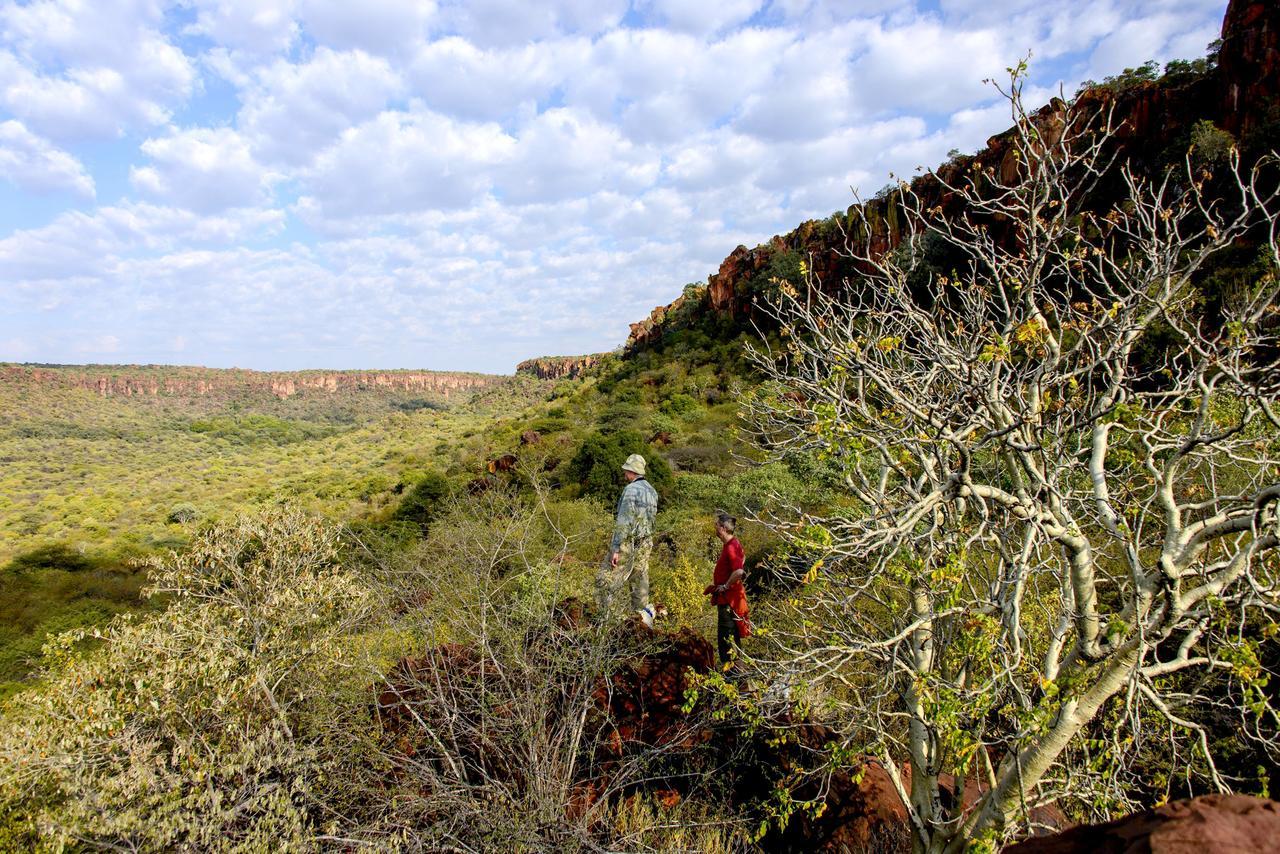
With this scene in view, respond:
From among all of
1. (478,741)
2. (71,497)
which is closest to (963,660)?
(478,741)

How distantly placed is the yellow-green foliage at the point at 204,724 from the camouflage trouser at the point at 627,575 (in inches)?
71.1

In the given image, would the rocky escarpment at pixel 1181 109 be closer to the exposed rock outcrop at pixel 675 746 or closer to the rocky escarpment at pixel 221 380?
the exposed rock outcrop at pixel 675 746

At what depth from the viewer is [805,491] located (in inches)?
482

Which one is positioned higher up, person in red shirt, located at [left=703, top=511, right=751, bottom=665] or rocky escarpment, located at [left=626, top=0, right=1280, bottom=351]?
rocky escarpment, located at [left=626, top=0, right=1280, bottom=351]

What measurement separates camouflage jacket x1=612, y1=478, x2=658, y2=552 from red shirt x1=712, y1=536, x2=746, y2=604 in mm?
929

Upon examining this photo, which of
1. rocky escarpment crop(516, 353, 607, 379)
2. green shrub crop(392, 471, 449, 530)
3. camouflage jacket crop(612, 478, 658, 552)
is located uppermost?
rocky escarpment crop(516, 353, 607, 379)

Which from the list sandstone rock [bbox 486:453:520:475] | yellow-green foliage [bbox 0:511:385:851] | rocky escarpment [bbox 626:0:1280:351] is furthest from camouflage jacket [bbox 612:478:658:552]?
sandstone rock [bbox 486:453:520:475]

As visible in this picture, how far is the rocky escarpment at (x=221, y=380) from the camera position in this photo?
74.1m

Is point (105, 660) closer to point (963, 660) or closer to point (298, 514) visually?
point (298, 514)

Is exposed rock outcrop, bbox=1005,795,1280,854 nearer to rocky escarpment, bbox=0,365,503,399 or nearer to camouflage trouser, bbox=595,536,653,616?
camouflage trouser, bbox=595,536,653,616

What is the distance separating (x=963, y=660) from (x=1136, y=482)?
4518 millimetres

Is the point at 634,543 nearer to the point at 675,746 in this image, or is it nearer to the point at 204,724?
the point at 675,746

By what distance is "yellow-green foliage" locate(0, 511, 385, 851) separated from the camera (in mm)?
3602

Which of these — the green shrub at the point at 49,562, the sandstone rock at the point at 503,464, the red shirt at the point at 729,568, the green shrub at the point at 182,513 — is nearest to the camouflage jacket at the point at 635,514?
the red shirt at the point at 729,568
